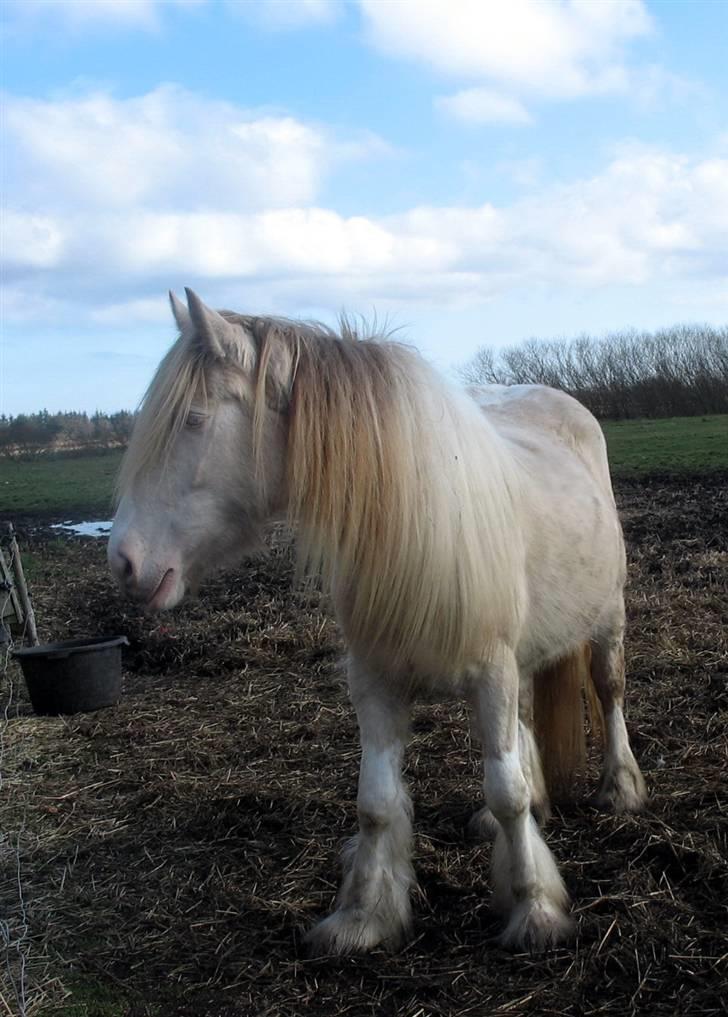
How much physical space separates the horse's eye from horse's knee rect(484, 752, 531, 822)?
138 cm

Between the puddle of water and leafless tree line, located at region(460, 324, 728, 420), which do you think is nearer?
the puddle of water

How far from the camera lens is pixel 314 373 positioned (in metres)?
2.48

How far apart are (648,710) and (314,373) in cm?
299

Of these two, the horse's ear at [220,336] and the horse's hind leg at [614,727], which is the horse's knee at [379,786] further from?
the horse's ear at [220,336]

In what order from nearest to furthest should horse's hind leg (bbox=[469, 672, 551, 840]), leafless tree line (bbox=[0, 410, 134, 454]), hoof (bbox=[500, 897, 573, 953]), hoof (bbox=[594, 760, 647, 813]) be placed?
hoof (bbox=[500, 897, 573, 953]) → horse's hind leg (bbox=[469, 672, 551, 840]) → hoof (bbox=[594, 760, 647, 813]) → leafless tree line (bbox=[0, 410, 134, 454])

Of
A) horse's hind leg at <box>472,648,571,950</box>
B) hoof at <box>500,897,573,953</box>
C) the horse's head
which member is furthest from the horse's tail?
the horse's head

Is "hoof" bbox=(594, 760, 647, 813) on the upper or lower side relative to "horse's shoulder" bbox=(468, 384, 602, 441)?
lower

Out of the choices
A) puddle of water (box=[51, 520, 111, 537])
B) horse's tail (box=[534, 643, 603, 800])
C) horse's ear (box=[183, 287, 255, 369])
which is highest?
horse's ear (box=[183, 287, 255, 369])

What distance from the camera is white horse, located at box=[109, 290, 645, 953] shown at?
2365mm

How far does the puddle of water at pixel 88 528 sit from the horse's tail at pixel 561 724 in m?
10.9

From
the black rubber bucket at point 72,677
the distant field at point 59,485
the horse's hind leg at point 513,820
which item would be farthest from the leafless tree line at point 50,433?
the horse's hind leg at point 513,820

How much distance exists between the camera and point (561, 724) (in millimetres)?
3906

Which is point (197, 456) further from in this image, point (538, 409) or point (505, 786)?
point (538, 409)

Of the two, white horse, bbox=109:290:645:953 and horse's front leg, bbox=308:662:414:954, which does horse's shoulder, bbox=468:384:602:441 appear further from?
horse's front leg, bbox=308:662:414:954
